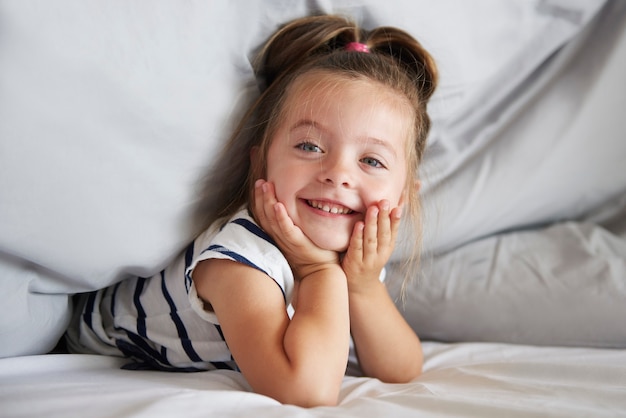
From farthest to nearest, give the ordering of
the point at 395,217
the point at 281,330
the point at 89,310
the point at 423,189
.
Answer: the point at 423,189 < the point at 89,310 < the point at 395,217 < the point at 281,330

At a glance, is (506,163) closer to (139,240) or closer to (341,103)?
(341,103)

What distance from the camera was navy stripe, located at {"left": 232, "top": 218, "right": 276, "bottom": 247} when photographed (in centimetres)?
90

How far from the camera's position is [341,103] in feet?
2.94

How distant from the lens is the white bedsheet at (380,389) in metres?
0.71

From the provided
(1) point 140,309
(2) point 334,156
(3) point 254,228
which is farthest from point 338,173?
(1) point 140,309

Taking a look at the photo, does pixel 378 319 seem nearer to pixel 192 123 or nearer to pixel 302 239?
pixel 302 239

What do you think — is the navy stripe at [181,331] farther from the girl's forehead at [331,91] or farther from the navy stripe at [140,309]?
the girl's forehead at [331,91]

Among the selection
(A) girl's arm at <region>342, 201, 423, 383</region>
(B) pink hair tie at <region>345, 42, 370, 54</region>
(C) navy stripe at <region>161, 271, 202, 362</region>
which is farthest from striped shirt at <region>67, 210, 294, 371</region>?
(B) pink hair tie at <region>345, 42, 370, 54</region>

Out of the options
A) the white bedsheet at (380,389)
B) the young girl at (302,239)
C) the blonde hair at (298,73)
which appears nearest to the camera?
the white bedsheet at (380,389)

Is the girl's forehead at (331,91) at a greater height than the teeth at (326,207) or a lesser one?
greater

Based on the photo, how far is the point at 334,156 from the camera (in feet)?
2.89

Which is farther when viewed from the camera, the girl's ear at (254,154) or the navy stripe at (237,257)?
the girl's ear at (254,154)

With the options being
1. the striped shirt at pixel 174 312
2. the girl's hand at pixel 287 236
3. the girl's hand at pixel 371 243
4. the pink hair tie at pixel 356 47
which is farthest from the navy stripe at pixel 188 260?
the pink hair tie at pixel 356 47

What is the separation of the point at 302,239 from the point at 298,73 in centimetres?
Answer: 25
